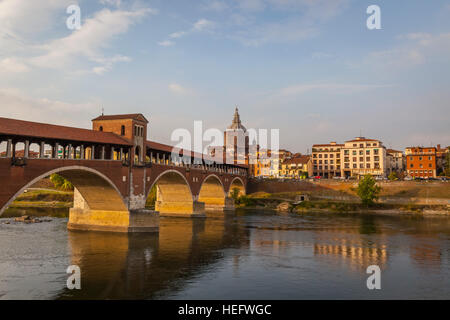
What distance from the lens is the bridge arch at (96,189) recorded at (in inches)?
1390

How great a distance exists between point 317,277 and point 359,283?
2.63m

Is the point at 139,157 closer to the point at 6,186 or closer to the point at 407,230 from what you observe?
the point at 6,186

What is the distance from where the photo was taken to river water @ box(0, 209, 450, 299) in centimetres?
2067

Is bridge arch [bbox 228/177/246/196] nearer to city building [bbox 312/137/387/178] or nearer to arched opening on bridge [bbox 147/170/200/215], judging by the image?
arched opening on bridge [bbox 147/170/200/215]

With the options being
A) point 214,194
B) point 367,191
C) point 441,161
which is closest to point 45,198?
point 214,194

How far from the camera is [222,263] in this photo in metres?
27.7

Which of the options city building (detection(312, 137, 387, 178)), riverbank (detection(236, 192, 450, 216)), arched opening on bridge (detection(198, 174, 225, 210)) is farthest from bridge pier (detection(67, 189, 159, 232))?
city building (detection(312, 137, 387, 178))

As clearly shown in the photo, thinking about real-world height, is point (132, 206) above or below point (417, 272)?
above

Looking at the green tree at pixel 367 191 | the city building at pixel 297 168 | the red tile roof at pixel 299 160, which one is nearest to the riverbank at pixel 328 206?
the green tree at pixel 367 191

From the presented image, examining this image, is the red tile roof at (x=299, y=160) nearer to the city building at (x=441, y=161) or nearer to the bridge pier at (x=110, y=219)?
the city building at (x=441, y=161)

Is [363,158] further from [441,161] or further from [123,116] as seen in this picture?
[123,116]

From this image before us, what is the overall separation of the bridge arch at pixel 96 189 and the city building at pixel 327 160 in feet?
287

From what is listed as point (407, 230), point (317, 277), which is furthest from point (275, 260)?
point (407, 230)
